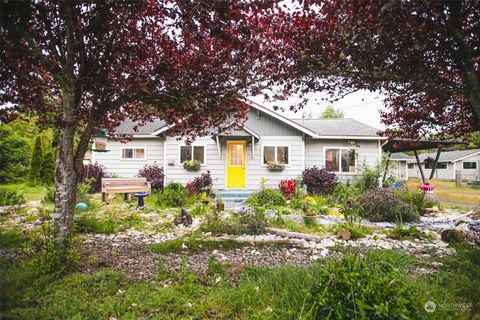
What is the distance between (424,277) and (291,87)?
112 inches

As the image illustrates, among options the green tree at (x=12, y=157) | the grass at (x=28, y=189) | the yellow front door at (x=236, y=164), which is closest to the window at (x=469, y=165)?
the yellow front door at (x=236, y=164)

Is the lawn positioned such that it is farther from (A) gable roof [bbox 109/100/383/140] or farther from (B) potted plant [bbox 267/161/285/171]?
(A) gable roof [bbox 109/100/383/140]

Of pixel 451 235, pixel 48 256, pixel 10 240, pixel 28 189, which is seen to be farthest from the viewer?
pixel 28 189

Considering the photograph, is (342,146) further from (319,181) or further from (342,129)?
(319,181)

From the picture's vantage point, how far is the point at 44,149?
539 inches

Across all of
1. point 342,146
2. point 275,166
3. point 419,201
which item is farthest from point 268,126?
point 419,201

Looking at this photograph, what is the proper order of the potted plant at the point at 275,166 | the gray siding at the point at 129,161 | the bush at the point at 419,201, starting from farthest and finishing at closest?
the gray siding at the point at 129,161
the potted plant at the point at 275,166
the bush at the point at 419,201

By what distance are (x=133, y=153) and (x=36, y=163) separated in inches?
213

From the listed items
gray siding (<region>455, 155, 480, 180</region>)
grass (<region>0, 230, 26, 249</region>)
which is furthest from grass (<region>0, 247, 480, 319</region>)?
gray siding (<region>455, 155, 480, 180</region>)

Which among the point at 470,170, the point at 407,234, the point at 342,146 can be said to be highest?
the point at 342,146

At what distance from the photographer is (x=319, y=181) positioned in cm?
1055

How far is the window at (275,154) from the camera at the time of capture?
437 inches

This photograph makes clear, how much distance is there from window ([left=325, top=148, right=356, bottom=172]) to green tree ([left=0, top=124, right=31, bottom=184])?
16508 millimetres

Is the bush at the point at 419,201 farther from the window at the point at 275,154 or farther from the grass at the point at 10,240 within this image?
the grass at the point at 10,240
